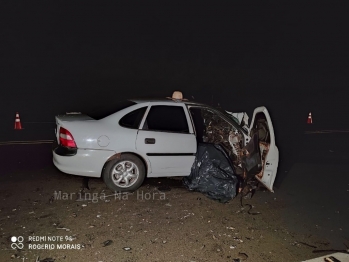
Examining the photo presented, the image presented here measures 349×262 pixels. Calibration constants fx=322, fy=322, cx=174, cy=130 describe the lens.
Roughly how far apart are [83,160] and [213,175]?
1.99 m

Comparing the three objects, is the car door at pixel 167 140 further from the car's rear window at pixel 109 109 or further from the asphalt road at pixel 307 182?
the asphalt road at pixel 307 182

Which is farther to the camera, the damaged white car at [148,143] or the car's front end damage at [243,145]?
the car's front end damage at [243,145]

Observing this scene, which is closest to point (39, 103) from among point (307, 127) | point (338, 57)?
point (307, 127)

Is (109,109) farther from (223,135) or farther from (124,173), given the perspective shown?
(223,135)

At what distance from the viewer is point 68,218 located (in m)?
4.08

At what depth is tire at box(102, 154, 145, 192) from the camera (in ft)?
15.9

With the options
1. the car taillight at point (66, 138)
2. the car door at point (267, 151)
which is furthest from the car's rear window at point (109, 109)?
the car door at point (267, 151)

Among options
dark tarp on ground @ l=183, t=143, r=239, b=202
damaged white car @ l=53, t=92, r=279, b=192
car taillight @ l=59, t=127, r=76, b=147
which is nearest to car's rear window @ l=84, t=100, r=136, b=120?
damaged white car @ l=53, t=92, r=279, b=192

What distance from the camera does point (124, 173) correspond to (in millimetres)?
4941

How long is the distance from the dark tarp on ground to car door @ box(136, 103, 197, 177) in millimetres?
134

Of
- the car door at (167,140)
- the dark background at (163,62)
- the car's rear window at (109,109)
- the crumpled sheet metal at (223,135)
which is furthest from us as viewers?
the dark background at (163,62)

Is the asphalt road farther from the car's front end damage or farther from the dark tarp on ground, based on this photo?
the dark tarp on ground

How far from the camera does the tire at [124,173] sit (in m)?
4.85

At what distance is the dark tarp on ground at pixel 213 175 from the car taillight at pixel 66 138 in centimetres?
193
